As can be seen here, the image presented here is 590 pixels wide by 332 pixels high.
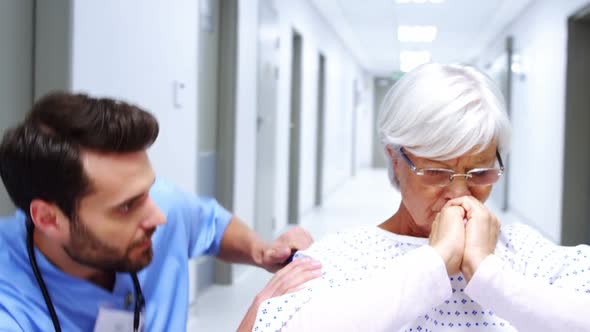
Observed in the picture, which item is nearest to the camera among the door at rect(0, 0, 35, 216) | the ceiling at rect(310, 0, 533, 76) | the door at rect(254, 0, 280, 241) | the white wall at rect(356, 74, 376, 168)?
the door at rect(0, 0, 35, 216)

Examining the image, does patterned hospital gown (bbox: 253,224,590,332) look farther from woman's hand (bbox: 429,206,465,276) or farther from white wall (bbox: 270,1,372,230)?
white wall (bbox: 270,1,372,230)

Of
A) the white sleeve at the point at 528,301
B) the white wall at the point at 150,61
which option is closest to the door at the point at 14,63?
the white wall at the point at 150,61

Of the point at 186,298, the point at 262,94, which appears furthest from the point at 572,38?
the point at 186,298

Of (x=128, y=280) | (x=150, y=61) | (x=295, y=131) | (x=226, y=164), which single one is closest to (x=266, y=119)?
(x=226, y=164)

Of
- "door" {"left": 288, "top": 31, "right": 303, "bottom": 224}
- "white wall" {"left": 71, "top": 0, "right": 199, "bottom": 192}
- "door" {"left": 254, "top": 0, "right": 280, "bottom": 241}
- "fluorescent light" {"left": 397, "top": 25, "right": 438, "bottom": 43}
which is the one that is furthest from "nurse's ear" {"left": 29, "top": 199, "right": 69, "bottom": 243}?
"fluorescent light" {"left": 397, "top": 25, "right": 438, "bottom": 43}

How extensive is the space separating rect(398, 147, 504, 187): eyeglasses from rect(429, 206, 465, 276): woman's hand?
5.2 inches

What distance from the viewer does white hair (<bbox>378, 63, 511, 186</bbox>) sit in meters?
1.36

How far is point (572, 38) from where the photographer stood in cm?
596

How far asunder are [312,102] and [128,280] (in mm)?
7615

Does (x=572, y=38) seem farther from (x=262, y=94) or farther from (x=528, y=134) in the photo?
(x=262, y=94)

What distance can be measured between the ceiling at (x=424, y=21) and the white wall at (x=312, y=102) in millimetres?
302

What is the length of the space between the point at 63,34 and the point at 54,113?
126 centimetres

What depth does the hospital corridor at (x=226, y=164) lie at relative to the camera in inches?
47.9

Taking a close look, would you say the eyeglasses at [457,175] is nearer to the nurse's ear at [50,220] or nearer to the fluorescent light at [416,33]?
the nurse's ear at [50,220]
